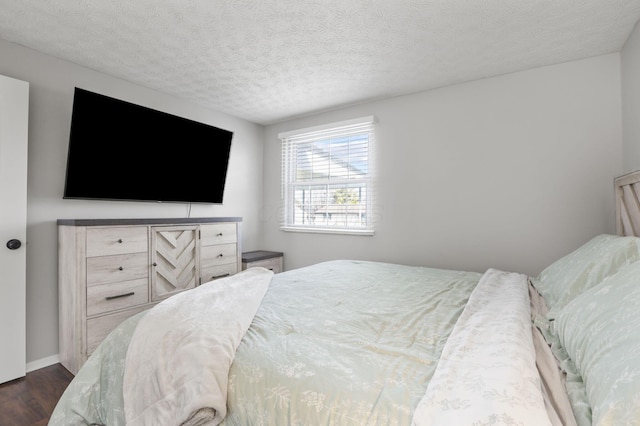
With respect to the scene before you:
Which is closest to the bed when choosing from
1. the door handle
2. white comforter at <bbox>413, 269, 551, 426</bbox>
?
white comforter at <bbox>413, 269, 551, 426</bbox>

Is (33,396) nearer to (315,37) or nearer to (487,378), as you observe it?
(487,378)

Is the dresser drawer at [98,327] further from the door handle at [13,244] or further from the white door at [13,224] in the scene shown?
the door handle at [13,244]

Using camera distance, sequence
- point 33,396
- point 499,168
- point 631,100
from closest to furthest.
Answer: point 33,396 < point 631,100 < point 499,168

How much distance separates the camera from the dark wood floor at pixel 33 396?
171 cm

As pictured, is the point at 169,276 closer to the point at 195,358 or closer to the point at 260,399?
the point at 195,358

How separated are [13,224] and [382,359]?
260 cm

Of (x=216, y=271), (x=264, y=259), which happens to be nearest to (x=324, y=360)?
(x=216, y=271)

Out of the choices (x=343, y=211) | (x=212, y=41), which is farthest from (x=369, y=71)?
(x=343, y=211)

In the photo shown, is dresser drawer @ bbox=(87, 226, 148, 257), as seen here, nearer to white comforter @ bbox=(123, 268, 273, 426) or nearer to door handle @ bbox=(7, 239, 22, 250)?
door handle @ bbox=(7, 239, 22, 250)

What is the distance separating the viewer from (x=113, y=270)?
2.29 metres

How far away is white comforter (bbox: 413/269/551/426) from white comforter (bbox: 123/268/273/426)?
23.3 inches

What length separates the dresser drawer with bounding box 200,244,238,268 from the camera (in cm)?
295

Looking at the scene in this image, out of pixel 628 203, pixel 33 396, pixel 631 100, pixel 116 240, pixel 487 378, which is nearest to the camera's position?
pixel 487 378

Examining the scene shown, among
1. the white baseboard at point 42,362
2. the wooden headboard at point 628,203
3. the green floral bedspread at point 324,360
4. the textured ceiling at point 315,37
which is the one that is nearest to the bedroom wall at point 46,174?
the white baseboard at point 42,362
